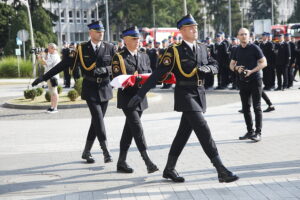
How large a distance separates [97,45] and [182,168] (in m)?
2.15

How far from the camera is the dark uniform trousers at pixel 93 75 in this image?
7707 millimetres

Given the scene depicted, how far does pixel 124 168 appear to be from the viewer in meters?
7.20

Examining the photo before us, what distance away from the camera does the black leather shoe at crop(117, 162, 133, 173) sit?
715 cm

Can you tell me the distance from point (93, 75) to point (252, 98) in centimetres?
320

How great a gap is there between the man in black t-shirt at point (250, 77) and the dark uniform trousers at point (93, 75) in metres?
2.72

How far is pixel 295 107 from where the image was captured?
13617mm

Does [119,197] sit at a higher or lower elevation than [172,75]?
lower

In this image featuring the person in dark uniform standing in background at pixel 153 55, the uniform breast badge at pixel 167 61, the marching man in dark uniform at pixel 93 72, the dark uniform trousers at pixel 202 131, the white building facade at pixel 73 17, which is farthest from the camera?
the white building facade at pixel 73 17

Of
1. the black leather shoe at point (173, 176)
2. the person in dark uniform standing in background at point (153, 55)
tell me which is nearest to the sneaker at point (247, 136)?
the black leather shoe at point (173, 176)

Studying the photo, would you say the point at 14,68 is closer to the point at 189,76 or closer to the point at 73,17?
the point at 189,76

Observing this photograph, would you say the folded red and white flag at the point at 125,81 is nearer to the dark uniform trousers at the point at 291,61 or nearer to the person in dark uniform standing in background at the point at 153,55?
the dark uniform trousers at the point at 291,61

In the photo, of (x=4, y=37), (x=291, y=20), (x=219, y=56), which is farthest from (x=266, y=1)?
(x=219, y=56)

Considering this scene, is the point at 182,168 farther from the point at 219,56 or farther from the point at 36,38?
the point at 36,38

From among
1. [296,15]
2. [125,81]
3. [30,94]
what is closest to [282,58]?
[30,94]
